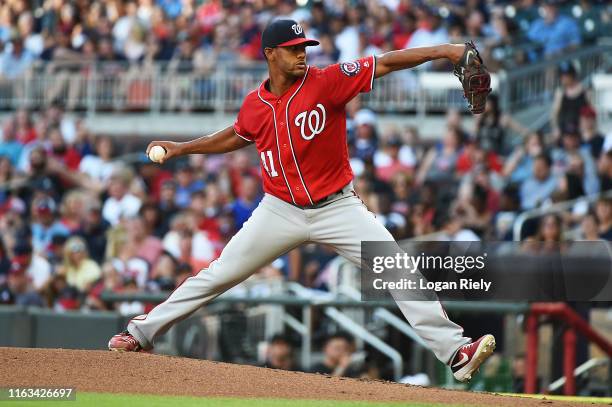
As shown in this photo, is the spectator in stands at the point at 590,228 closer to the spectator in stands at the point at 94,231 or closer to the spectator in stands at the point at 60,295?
the spectator in stands at the point at 60,295

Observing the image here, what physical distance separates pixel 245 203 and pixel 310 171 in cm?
621

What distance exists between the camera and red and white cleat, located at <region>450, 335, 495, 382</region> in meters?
6.22

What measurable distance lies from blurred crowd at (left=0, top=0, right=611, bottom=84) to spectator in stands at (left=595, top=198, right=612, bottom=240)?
12.9 feet

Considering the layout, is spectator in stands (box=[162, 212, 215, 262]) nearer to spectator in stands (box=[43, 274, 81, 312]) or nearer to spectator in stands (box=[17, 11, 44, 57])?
spectator in stands (box=[43, 274, 81, 312])

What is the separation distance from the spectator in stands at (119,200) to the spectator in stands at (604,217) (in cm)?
538

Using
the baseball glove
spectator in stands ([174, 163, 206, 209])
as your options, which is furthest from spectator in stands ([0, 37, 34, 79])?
the baseball glove

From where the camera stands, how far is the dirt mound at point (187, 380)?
20.3 ft

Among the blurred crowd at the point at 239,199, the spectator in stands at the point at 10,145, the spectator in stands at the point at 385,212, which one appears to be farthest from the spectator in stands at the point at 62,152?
the spectator in stands at the point at 385,212

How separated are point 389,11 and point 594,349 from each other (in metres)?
6.51

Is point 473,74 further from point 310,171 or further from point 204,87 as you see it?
point 204,87

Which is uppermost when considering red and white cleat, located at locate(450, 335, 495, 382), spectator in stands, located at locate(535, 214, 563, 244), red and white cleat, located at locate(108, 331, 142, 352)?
spectator in stands, located at locate(535, 214, 563, 244)

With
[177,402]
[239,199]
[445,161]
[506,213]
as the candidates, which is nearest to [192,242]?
[239,199]

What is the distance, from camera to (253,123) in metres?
6.69

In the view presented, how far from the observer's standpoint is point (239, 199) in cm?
1285
